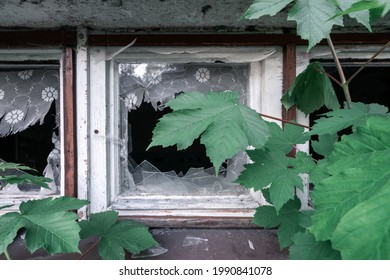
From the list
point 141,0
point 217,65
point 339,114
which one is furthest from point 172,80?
point 339,114

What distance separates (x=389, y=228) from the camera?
1.17 feet

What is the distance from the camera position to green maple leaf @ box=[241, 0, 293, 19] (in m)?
0.67

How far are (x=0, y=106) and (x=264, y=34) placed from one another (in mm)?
1436

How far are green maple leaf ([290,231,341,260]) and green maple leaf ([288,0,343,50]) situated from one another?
0.45 meters

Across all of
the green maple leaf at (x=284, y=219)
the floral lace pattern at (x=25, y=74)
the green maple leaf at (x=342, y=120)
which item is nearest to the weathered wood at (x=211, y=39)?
the floral lace pattern at (x=25, y=74)

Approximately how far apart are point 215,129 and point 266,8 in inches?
12.5

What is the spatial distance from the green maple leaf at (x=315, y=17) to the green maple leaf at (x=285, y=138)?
0.41 metres

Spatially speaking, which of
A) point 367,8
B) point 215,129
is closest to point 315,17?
point 367,8

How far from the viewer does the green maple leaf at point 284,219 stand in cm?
101

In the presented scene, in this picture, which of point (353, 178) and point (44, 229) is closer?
point (353, 178)

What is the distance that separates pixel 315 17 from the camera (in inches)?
24.9

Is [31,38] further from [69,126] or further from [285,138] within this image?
[285,138]

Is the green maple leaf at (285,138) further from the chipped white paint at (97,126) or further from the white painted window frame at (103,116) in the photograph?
the chipped white paint at (97,126)

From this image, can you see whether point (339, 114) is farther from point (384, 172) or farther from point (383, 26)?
point (383, 26)
